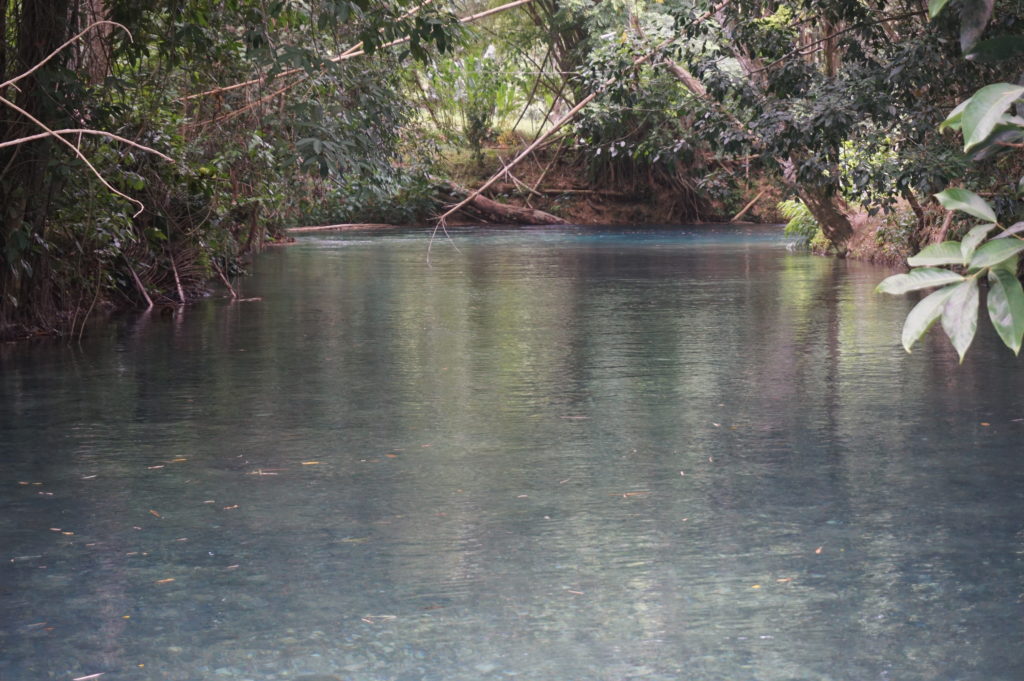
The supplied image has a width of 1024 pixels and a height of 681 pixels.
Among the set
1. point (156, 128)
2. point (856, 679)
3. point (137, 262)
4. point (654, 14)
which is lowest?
point (856, 679)

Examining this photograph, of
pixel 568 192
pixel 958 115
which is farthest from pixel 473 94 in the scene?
pixel 958 115

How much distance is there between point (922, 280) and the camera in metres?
1.96

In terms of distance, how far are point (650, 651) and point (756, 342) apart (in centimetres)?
764

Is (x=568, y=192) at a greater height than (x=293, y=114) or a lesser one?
lesser

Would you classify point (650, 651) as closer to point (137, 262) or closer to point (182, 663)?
point (182, 663)

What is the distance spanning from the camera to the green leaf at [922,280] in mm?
1943

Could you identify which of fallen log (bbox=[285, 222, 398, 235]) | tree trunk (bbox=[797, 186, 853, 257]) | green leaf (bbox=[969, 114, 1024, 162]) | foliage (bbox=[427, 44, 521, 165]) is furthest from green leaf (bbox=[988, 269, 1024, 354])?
fallen log (bbox=[285, 222, 398, 235])

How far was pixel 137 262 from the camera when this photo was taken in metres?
14.1

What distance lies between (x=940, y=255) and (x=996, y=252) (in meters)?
0.09

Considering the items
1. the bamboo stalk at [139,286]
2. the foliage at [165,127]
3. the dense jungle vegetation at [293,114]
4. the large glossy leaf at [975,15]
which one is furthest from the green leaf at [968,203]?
the bamboo stalk at [139,286]

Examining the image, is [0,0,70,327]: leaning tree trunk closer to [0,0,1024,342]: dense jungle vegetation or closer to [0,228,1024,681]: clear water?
[0,0,1024,342]: dense jungle vegetation

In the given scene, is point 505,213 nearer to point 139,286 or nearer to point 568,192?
point 568,192

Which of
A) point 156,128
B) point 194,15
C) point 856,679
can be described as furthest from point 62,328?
point 856,679

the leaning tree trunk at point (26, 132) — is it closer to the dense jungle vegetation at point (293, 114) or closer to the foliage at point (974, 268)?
the dense jungle vegetation at point (293, 114)
